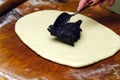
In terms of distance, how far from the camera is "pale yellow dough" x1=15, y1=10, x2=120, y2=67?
95 cm

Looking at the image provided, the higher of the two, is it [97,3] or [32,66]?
[97,3]

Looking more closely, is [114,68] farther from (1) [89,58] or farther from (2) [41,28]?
(2) [41,28]

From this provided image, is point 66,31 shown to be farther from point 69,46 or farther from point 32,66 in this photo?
point 32,66

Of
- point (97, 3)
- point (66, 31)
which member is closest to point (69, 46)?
point (66, 31)

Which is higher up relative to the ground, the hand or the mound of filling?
the hand

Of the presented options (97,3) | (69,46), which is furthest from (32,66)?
(97,3)

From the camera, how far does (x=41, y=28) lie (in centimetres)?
108

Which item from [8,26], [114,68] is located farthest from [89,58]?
[8,26]

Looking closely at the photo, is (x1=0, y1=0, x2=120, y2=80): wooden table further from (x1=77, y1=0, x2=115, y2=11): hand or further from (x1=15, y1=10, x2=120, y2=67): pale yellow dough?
(x1=77, y1=0, x2=115, y2=11): hand

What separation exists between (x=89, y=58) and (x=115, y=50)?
0.38 ft

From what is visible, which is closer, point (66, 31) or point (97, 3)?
point (66, 31)

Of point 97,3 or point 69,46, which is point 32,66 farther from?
point 97,3

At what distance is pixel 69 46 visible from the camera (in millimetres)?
994

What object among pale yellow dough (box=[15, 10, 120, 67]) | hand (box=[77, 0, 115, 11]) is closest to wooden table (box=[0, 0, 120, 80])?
pale yellow dough (box=[15, 10, 120, 67])
